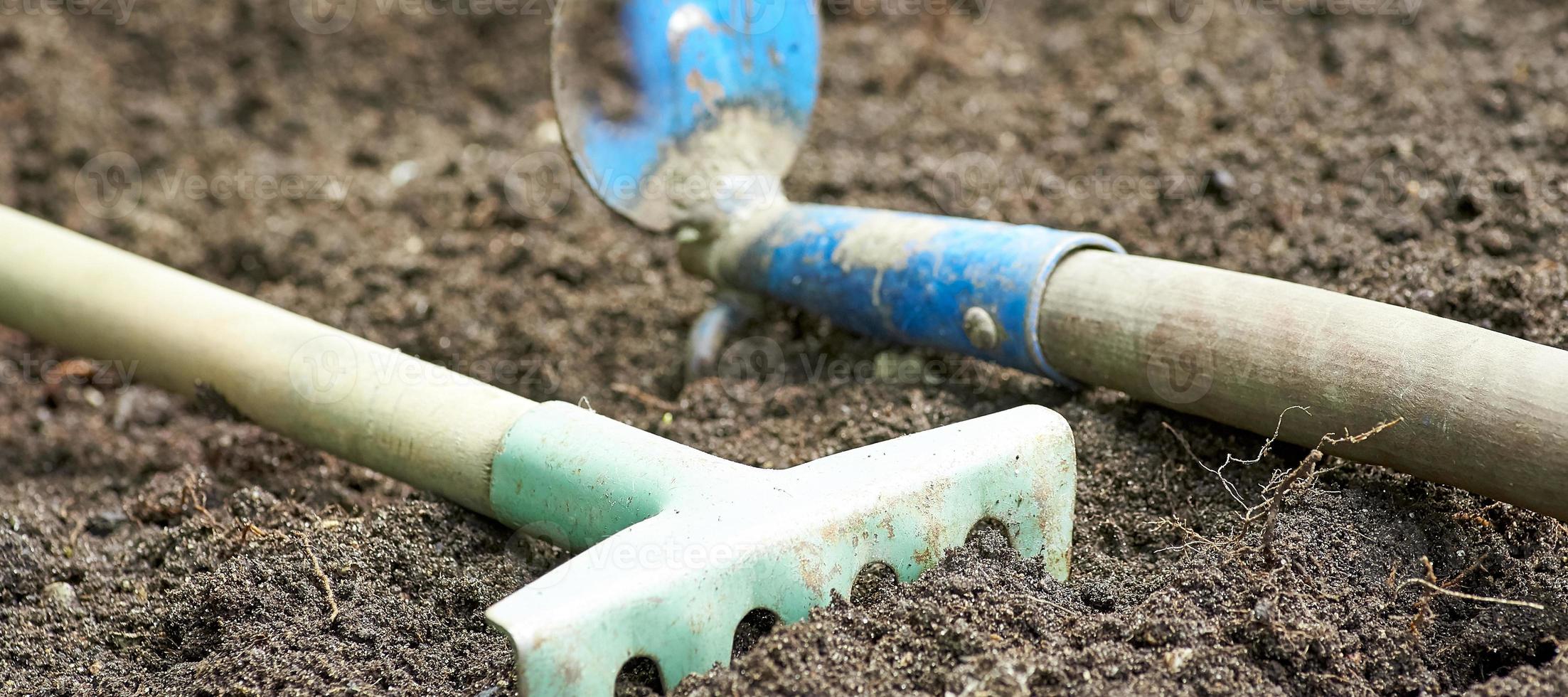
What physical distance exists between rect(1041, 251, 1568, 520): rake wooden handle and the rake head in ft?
0.89

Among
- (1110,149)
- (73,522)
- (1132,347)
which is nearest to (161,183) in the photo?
(73,522)

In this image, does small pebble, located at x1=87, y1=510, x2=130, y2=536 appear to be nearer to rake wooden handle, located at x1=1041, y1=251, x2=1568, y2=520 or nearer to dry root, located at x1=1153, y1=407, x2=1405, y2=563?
rake wooden handle, located at x1=1041, y1=251, x2=1568, y2=520

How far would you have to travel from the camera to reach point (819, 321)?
2621 mm

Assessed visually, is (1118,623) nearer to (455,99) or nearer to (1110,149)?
(1110,149)

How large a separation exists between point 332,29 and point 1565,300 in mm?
3433

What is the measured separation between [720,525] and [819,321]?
3.63 feet

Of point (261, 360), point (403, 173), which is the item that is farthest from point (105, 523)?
point (403, 173)

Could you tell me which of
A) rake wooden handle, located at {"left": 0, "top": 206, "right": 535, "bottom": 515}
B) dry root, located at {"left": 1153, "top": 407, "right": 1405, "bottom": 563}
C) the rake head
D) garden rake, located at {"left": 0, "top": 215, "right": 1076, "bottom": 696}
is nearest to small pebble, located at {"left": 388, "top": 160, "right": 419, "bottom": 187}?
rake wooden handle, located at {"left": 0, "top": 206, "right": 535, "bottom": 515}

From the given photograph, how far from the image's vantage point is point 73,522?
7.11ft

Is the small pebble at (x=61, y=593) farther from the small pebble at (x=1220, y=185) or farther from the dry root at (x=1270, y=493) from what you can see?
the small pebble at (x=1220, y=185)

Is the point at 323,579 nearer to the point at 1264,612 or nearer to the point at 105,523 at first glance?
the point at 105,523

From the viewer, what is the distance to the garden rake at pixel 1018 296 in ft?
5.30

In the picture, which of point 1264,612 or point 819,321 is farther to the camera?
point 819,321

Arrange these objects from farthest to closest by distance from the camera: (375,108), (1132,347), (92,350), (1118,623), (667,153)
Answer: (375,108)
(667,153)
(92,350)
(1132,347)
(1118,623)
